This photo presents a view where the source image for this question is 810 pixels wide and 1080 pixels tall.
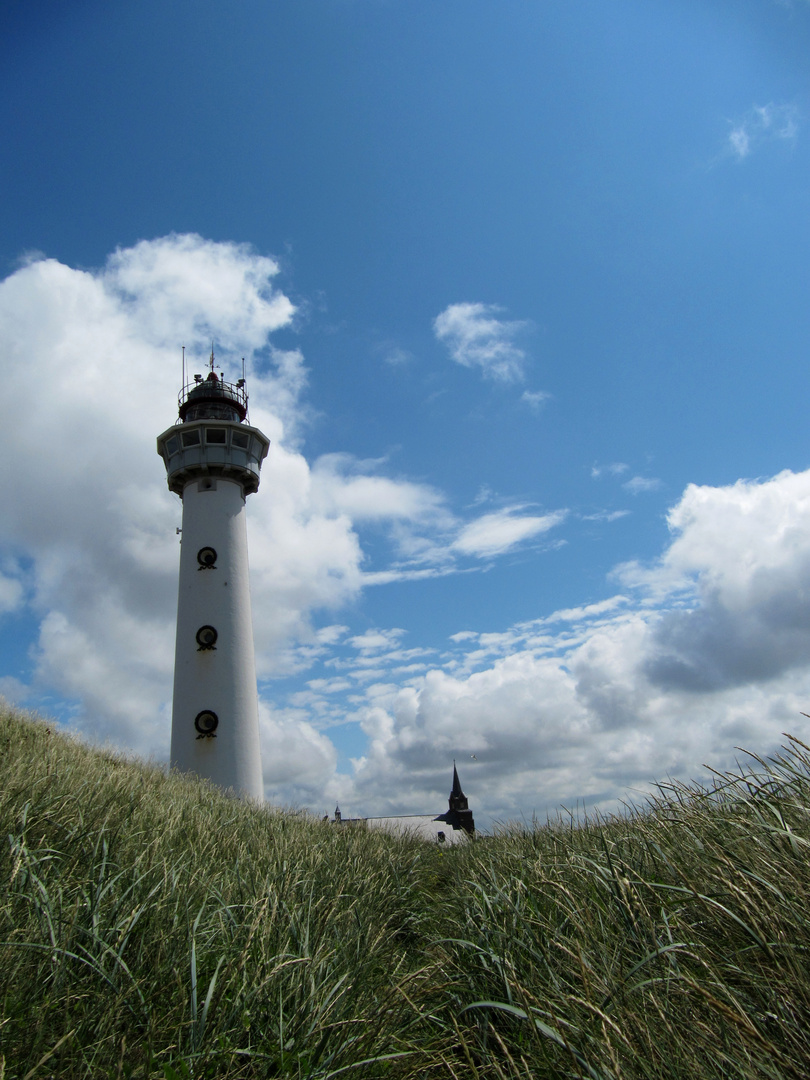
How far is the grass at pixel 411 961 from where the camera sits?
2.63 meters

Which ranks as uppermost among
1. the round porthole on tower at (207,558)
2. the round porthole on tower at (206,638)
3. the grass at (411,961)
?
the round porthole on tower at (207,558)

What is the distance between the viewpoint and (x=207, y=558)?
815 inches

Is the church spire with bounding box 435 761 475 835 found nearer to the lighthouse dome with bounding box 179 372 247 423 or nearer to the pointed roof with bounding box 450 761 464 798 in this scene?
the pointed roof with bounding box 450 761 464 798

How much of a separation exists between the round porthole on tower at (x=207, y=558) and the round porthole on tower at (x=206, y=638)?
201 centimetres

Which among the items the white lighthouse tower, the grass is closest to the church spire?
the white lighthouse tower

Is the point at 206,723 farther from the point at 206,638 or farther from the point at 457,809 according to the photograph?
the point at 457,809

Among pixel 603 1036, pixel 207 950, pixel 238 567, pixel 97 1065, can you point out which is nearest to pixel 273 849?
pixel 207 950

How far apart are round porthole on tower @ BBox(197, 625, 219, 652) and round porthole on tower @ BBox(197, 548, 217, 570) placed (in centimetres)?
201

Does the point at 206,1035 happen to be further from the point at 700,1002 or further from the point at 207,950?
the point at 700,1002

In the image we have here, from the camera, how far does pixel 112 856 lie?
493 centimetres

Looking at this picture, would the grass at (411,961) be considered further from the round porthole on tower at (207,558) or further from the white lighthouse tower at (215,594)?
the round porthole on tower at (207,558)

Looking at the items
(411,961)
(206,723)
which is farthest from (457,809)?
(411,961)

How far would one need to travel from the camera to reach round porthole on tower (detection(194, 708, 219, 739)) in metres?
18.6

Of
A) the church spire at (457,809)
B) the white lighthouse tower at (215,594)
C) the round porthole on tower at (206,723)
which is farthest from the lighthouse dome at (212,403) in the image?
the church spire at (457,809)
